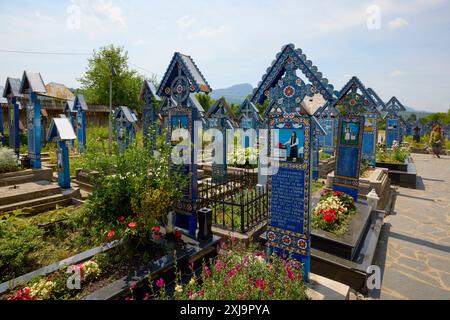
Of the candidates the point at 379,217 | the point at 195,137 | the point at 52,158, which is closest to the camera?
the point at 195,137

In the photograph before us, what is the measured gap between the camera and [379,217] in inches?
303

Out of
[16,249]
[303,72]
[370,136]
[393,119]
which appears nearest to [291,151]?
[303,72]

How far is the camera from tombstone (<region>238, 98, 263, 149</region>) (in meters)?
15.4

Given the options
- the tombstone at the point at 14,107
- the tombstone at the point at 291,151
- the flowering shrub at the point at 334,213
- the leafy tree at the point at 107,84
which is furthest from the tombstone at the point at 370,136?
the leafy tree at the point at 107,84

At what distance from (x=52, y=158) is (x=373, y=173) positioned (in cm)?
1521

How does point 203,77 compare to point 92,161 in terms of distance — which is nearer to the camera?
point 92,161

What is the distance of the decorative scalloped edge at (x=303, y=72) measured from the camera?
423cm

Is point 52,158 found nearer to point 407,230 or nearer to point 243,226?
point 243,226

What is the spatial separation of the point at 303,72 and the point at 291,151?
1.33 meters

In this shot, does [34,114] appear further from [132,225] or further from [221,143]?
[132,225]

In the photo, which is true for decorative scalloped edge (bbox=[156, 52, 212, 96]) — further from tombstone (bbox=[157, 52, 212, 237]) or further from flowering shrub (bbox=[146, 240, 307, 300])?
flowering shrub (bbox=[146, 240, 307, 300])

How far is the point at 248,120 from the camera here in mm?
16125

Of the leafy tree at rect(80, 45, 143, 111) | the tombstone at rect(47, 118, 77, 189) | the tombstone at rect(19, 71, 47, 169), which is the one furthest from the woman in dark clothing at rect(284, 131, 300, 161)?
the leafy tree at rect(80, 45, 143, 111)
